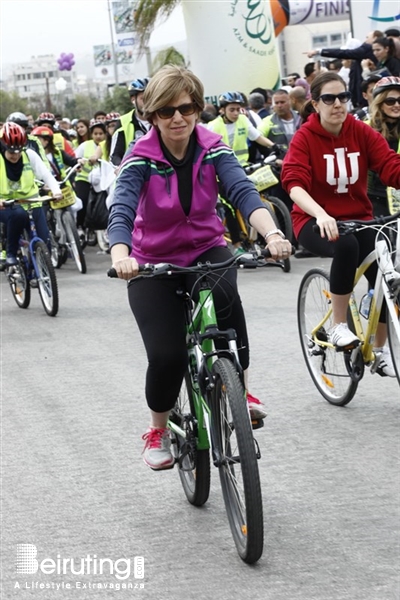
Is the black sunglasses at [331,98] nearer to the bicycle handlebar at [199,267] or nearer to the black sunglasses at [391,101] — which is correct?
the black sunglasses at [391,101]

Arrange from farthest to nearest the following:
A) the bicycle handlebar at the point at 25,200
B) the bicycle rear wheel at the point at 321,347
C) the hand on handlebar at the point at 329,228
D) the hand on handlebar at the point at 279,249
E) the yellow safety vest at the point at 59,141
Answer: the yellow safety vest at the point at 59,141
the bicycle handlebar at the point at 25,200
the bicycle rear wheel at the point at 321,347
the hand on handlebar at the point at 329,228
the hand on handlebar at the point at 279,249

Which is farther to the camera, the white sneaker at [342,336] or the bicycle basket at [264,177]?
the bicycle basket at [264,177]

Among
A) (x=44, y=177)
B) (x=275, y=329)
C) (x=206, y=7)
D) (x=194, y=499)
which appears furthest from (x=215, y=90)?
(x=194, y=499)

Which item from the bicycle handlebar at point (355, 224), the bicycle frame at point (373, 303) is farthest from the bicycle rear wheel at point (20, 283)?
the bicycle handlebar at point (355, 224)

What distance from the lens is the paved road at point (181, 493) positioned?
4430 mm

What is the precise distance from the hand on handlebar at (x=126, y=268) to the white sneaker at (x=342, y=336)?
92.6 inches

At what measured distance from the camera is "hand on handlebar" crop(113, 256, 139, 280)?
177 inches

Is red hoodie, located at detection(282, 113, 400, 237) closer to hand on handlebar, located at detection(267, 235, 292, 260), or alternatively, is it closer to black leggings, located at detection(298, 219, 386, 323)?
black leggings, located at detection(298, 219, 386, 323)

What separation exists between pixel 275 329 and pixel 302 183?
11.1 ft

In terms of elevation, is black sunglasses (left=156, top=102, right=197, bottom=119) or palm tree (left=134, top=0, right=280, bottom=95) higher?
palm tree (left=134, top=0, right=280, bottom=95)

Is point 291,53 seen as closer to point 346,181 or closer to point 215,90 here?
point 215,90

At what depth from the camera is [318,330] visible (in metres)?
7.14

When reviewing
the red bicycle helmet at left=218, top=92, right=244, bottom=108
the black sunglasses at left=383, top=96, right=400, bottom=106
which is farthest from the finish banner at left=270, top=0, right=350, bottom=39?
the black sunglasses at left=383, top=96, right=400, bottom=106
